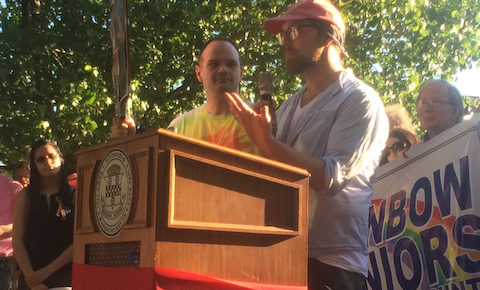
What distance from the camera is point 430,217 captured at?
14.4ft

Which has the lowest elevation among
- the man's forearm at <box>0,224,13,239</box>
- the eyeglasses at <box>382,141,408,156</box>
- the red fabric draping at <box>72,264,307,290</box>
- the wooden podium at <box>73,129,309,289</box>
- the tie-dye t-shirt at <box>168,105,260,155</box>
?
the red fabric draping at <box>72,264,307,290</box>

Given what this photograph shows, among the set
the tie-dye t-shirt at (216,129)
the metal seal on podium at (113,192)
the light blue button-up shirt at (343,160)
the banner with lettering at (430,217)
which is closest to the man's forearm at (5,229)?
the banner with lettering at (430,217)

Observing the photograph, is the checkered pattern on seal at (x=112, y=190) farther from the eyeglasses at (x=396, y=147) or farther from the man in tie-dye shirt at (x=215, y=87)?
the eyeglasses at (x=396, y=147)

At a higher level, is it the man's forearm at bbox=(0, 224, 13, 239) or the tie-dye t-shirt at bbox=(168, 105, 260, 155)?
the tie-dye t-shirt at bbox=(168, 105, 260, 155)

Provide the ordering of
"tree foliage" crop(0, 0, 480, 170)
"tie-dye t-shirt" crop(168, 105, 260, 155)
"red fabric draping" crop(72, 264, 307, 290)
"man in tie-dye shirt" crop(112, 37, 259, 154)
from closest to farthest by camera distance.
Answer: "red fabric draping" crop(72, 264, 307, 290) → "tie-dye t-shirt" crop(168, 105, 260, 155) → "man in tie-dye shirt" crop(112, 37, 259, 154) → "tree foliage" crop(0, 0, 480, 170)

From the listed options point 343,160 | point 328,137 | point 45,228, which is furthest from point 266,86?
point 45,228

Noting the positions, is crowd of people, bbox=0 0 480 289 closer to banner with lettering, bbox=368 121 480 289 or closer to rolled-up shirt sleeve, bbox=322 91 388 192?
rolled-up shirt sleeve, bbox=322 91 388 192

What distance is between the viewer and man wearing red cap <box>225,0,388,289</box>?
95.3 inches

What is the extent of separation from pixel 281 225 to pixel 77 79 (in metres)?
9.26

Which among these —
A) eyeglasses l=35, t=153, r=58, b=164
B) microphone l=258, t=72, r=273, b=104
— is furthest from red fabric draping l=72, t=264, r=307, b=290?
eyeglasses l=35, t=153, r=58, b=164

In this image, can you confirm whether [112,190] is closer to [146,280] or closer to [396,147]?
[146,280]

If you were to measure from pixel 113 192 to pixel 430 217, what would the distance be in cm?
277

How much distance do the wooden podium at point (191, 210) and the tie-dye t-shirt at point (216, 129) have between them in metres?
0.60

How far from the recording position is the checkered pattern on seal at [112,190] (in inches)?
82.5
